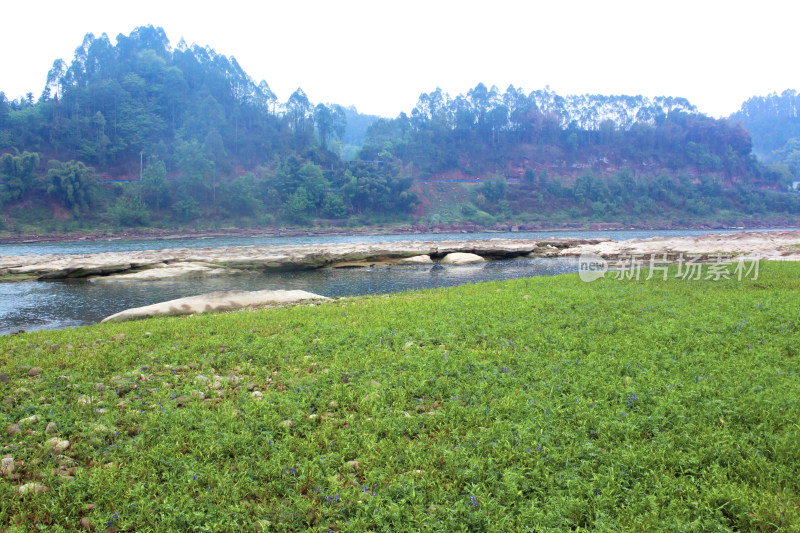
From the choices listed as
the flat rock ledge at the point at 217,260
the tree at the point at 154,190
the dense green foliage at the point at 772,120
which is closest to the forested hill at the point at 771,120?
the dense green foliage at the point at 772,120

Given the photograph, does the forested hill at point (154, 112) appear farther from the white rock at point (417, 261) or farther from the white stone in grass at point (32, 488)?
the white stone in grass at point (32, 488)

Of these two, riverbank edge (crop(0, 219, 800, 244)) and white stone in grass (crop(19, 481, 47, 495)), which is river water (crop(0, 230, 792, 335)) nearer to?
white stone in grass (crop(19, 481, 47, 495))

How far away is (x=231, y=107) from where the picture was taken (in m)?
119

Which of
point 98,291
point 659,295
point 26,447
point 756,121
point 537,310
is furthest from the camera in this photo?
point 756,121

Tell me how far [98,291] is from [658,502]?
2512 cm

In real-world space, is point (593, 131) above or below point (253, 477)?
above

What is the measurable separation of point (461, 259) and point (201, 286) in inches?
719

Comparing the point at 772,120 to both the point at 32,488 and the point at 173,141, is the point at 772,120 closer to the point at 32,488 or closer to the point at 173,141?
the point at 173,141

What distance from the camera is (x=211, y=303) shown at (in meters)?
15.0

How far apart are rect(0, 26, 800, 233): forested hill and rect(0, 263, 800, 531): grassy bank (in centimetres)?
7972

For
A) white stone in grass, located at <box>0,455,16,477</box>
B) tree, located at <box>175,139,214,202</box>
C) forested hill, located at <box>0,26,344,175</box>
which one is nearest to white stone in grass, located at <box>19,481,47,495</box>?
white stone in grass, located at <box>0,455,16,477</box>

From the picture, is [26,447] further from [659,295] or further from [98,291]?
[98,291]

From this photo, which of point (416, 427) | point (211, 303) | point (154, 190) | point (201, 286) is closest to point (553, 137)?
point (154, 190)

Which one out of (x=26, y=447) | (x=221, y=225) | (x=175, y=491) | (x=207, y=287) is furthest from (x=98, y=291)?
(x=221, y=225)
